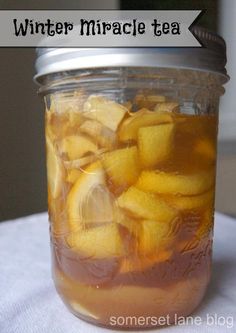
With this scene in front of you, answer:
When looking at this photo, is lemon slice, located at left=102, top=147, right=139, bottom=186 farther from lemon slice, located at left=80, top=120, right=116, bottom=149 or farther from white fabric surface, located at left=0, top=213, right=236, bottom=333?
white fabric surface, located at left=0, top=213, right=236, bottom=333

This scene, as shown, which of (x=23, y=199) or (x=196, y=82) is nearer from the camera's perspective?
(x=196, y=82)

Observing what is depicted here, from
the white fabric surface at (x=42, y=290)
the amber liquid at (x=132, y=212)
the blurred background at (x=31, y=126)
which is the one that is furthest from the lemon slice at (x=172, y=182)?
the blurred background at (x=31, y=126)

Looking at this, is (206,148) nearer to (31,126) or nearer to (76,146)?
(76,146)

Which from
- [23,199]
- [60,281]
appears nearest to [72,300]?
[60,281]

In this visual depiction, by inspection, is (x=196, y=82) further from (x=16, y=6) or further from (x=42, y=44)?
(x=16, y=6)

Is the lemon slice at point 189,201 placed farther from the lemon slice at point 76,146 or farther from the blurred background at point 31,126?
the blurred background at point 31,126

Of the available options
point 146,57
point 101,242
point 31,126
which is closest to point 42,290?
point 101,242
